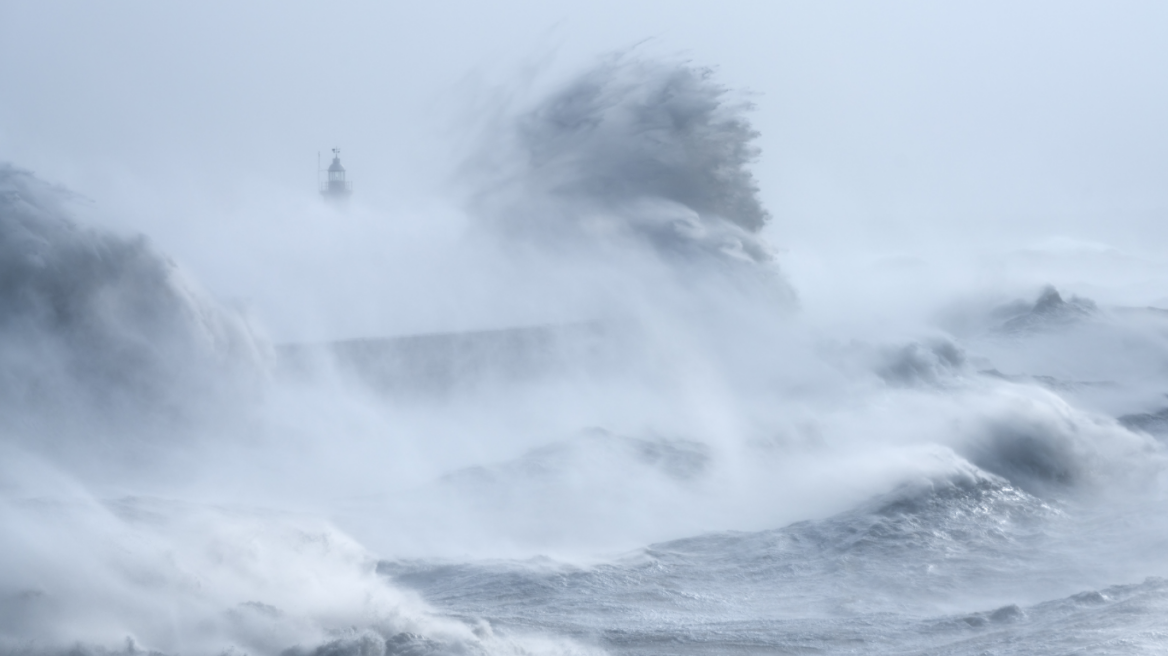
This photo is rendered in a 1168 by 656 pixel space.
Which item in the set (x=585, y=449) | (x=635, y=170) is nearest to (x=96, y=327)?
(x=585, y=449)

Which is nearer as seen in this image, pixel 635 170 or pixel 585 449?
pixel 585 449

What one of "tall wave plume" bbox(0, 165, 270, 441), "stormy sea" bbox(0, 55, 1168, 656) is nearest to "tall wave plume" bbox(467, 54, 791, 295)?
"stormy sea" bbox(0, 55, 1168, 656)

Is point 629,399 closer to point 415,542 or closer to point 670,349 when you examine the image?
point 670,349

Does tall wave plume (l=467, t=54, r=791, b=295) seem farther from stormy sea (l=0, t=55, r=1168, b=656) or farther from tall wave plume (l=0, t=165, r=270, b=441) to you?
tall wave plume (l=0, t=165, r=270, b=441)

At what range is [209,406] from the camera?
44.6 ft

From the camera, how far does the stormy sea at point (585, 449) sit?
24.1ft

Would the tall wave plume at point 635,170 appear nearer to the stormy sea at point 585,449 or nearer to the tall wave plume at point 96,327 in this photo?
the stormy sea at point 585,449

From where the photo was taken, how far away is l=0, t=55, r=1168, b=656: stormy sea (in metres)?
7.34

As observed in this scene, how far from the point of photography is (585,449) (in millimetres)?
13625

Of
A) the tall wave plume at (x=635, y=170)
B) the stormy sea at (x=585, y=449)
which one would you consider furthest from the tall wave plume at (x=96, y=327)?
the tall wave plume at (x=635, y=170)

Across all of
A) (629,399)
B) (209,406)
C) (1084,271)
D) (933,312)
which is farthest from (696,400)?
(1084,271)

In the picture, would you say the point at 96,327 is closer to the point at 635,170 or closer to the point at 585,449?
the point at 585,449

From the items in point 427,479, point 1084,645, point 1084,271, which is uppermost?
point 1084,271

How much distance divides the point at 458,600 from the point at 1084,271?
37.5 metres
